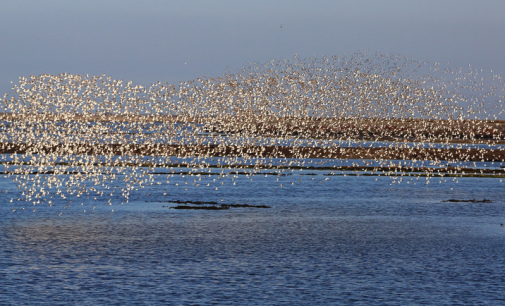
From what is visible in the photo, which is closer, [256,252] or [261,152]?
[256,252]

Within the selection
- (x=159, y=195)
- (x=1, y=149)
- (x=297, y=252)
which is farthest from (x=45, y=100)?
(x=297, y=252)

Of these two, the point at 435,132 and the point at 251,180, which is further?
the point at 435,132

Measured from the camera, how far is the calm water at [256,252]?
61.7 ft

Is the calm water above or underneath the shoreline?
underneath

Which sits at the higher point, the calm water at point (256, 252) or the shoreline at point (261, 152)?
the shoreline at point (261, 152)

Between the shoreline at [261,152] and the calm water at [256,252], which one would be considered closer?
the calm water at [256,252]

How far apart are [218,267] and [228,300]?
3.96m

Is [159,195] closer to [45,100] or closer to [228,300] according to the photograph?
[228,300]

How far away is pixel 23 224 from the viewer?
30.4 meters

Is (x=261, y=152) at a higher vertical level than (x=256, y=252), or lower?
higher

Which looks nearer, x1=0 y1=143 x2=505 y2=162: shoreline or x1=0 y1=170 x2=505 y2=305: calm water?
x1=0 y1=170 x2=505 y2=305: calm water

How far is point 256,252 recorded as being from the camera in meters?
24.6

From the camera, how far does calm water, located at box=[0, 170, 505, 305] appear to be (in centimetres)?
1881

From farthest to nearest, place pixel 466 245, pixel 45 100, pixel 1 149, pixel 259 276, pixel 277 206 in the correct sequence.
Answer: pixel 45 100
pixel 1 149
pixel 277 206
pixel 466 245
pixel 259 276
